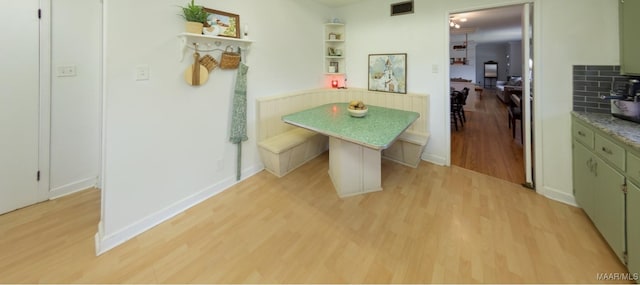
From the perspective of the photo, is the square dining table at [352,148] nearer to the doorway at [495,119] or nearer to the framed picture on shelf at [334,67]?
the doorway at [495,119]

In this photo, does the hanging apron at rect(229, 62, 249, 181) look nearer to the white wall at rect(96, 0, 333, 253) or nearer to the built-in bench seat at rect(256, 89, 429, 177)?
the white wall at rect(96, 0, 333, 253)

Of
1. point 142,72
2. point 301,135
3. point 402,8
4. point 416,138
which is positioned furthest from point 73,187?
point 402,8

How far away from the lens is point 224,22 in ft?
8.48

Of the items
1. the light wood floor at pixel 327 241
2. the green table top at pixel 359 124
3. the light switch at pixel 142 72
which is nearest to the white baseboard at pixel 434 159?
the light wood floor at pixel 327 241

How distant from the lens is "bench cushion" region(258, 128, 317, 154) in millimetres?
3047

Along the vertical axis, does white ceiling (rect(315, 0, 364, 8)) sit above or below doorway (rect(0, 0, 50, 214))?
above

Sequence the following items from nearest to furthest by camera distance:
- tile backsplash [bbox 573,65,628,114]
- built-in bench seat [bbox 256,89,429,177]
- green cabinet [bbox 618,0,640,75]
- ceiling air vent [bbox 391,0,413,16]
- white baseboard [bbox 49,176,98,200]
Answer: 1. green cabinet [bbox 618,0,640,75]
2. tile backsplash [bbox 573,65,628,114]
3. white baseboard [bbox 49,176,98,200]
4. built-in bench seat [bbox 256,89,429,177]
5. ceiling air vent [bbox 391,0,413,16]

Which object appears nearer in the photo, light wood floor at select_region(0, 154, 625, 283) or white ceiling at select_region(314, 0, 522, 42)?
light wood floor at select_region(0, 154, 625, 283)

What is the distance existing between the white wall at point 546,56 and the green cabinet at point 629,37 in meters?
0.17

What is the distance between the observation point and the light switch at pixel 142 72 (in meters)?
1.99

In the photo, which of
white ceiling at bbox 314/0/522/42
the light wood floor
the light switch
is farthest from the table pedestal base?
white ceiling at bbox 314/0/522/42

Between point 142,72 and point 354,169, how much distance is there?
6.68 feet

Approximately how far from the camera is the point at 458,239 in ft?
6.40

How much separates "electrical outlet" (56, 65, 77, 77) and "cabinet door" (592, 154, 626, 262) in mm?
4585
